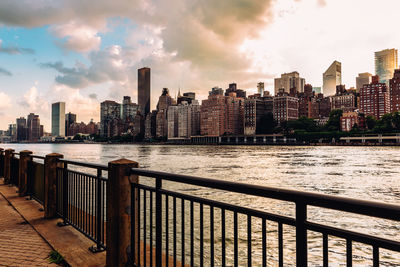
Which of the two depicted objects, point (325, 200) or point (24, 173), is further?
point (24, 173)

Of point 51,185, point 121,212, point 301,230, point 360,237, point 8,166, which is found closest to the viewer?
point 360,237

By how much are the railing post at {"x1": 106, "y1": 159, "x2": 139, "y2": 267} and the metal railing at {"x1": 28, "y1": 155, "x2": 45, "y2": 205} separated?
200 inches

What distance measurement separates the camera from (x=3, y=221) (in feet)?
24.2

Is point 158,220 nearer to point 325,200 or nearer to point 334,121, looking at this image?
point 325,200

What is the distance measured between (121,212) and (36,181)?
6400 mm

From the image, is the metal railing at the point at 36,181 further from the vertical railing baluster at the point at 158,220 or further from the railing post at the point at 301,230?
the railing post at the point at 301,230

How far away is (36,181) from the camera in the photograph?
9375 mm

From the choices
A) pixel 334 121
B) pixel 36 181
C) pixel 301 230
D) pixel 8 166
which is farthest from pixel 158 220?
pixel 334 121

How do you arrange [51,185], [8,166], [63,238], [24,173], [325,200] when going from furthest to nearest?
[8,166]
[24,173]
[51,185]
[63,238]
[325,200]

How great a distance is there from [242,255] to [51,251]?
6203mm

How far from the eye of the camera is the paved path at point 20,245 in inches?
197

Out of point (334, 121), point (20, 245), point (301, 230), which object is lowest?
point (20, 245)

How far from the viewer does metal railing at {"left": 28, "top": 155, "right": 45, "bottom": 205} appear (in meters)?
8.80

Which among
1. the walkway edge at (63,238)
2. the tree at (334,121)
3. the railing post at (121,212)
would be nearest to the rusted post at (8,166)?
the walkway edge at (63,238)
